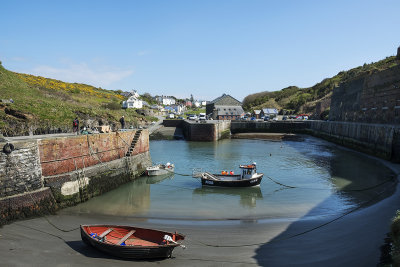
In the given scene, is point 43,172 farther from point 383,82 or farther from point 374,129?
point 383,82

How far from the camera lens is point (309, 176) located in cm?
2544

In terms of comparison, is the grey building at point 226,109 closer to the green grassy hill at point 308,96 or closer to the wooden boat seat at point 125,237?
the green grassy hill at point 308,96

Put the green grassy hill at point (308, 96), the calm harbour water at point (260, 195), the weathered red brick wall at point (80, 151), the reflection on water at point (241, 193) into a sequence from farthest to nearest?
the green grassy hill at point (308, 96) < the reflection on water at point (241, 193) < the calm harbour water at point (260, 195) < the weathered red brick wall at point (80, 151)

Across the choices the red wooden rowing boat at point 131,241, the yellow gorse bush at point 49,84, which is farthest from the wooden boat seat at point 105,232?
the yellow gorse bush at point 49,84

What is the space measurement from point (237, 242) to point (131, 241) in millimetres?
4891

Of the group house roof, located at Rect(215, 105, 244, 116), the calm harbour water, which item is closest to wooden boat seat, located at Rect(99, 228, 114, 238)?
the calm harbour water

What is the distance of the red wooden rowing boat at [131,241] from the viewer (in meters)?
10.3

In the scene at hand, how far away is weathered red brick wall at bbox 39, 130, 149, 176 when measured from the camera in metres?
16.1

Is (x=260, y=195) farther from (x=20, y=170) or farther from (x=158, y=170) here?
(x=20, y=170)

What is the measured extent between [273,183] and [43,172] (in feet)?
58.4

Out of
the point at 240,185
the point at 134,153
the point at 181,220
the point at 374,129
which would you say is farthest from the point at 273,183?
the point at 374,129

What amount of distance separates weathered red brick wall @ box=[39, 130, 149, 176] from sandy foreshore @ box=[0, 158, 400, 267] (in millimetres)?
3335

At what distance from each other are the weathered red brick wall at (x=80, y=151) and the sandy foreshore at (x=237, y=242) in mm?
3335

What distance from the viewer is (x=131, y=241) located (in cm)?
1110
